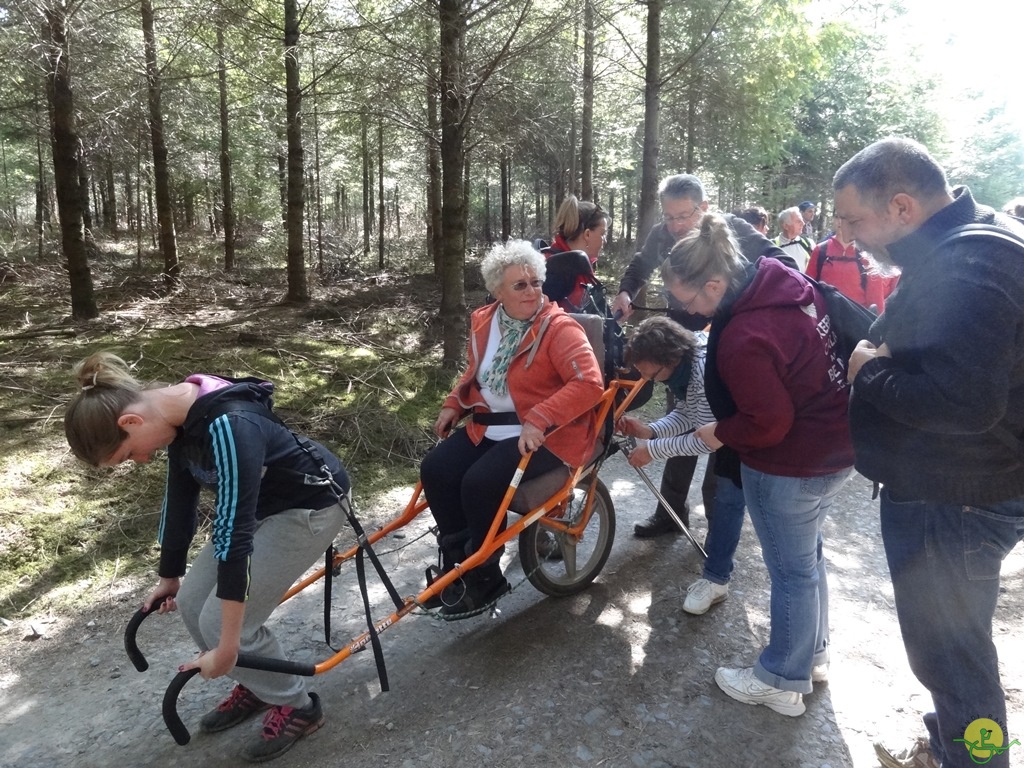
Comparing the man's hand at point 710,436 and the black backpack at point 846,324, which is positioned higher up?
the black backpack at point 846,324

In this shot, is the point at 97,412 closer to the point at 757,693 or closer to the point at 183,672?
the point at 183,672

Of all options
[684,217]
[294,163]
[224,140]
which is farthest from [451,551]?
[224,140]

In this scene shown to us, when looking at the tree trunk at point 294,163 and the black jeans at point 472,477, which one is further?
the tree trunk at point 294,163

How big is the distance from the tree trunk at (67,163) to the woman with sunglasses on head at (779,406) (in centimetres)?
818

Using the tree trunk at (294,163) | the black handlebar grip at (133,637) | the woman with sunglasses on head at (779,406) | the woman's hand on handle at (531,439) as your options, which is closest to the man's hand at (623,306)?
the woman's hand on handle at (531,439)

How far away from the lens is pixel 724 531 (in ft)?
11.0

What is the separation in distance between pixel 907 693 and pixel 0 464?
5.65m

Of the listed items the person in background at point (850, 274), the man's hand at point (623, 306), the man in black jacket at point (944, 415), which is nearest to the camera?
the man in black jacket at point (944, 415)

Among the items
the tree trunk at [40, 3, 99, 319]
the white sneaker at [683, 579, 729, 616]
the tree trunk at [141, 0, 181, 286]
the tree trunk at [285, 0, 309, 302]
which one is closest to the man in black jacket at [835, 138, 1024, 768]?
the white sneaker at [683, 579, 729, 616]

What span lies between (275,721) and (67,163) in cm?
870

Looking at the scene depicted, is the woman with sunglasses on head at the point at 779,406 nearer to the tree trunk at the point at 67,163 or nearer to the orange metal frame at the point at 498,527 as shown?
the orange metal frame at the point at 498,527

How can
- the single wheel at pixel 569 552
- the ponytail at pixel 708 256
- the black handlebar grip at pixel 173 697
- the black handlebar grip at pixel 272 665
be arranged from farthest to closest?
the single wheel at pixel 569 552 < the ponytail at pixel 708 256 < the black handlebar grip at pixel 272 665 < the black handlebar grip at pixel 173 697

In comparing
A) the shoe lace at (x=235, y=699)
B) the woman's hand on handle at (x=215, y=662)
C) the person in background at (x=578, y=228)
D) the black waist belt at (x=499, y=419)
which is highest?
the person in background at (x=578, y=228)

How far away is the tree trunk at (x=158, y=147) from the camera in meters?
9.40
